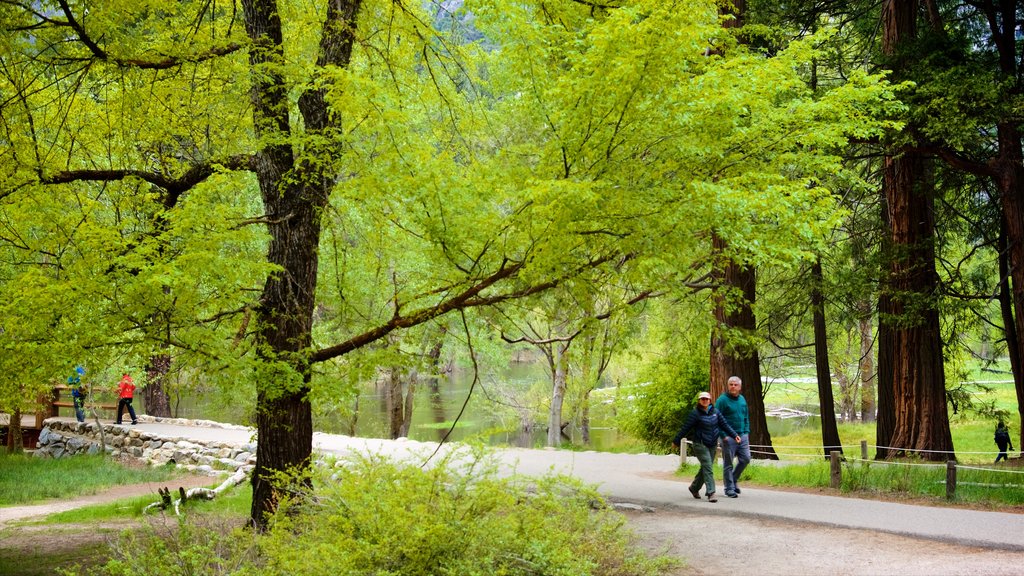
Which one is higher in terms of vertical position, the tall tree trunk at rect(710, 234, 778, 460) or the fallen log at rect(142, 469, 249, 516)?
the tall tree trunk at rect(710, 234, 778, 460)

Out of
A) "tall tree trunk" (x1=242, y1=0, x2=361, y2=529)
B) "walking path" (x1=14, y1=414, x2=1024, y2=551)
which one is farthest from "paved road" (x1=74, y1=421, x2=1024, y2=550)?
"tall tree trunk" (x1=242, y1=0, x2=361, y2=529)

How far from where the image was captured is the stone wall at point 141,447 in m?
18.6

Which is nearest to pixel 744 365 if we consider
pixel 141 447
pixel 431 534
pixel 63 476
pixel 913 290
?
pixel 913 290

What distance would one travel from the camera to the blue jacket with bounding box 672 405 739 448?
11.1 m

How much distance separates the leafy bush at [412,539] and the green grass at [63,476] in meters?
10.1

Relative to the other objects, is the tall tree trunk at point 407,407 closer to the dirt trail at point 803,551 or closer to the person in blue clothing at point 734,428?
the person in blue clothing at point 734,428

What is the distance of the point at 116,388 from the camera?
2383cm

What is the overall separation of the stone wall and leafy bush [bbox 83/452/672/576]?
1132cm

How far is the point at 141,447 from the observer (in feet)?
67.8

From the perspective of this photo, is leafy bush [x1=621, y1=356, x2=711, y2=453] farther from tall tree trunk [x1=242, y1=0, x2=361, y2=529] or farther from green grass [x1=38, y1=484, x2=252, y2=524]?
tall tree trunk [x1=242, y1=0, x2=361, y2=529]

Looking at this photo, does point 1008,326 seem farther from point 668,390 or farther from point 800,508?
point 800,508

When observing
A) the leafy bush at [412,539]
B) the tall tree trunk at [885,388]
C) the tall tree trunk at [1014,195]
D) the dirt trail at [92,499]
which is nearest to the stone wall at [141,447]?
the dirt trail at [92,499]

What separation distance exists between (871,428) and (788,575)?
26.5 meters

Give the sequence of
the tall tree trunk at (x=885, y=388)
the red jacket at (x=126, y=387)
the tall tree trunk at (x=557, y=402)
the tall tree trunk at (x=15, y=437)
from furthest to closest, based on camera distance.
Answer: the tall tree trunk at (x=557, y=402) → the tall tree trunk at (x=15, y=437) → the red jacket at (x=126, y=387) → the tall tree trunk at (x=885, y=388)
